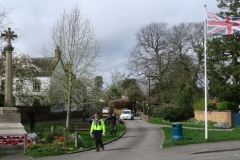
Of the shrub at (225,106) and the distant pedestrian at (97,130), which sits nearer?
the distant pedestrian at (97,130)

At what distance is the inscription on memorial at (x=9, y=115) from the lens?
1936 centimetres

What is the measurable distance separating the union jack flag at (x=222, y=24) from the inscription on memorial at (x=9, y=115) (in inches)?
450

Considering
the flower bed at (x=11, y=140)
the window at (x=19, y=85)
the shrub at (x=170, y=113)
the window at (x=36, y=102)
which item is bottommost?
the shrub at (x=170, y=113)

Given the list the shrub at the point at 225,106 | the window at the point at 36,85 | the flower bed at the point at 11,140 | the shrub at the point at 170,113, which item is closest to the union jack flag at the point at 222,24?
the flower bed at the point at 11,140

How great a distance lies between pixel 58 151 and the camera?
654 inches

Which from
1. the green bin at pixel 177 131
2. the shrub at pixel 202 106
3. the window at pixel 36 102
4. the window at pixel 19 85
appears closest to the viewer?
the green bin at pixel 177 131

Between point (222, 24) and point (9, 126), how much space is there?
12624mm

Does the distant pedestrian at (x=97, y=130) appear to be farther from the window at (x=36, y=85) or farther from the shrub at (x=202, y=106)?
the shrub at (x=202, y=106)

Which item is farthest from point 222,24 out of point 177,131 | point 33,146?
point 33,146

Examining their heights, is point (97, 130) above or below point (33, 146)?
above

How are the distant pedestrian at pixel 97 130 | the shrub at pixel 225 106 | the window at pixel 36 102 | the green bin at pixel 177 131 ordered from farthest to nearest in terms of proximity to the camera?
the window at pixel 36 102, the shrub at pixel 225 106, the green bin at pixel 177 131, the distant pedestrian at pixel 97 130

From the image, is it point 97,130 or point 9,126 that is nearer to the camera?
point 97,130

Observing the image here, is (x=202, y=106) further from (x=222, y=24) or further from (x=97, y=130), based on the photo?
(x=97, y=130)

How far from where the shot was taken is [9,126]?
19.2 m
